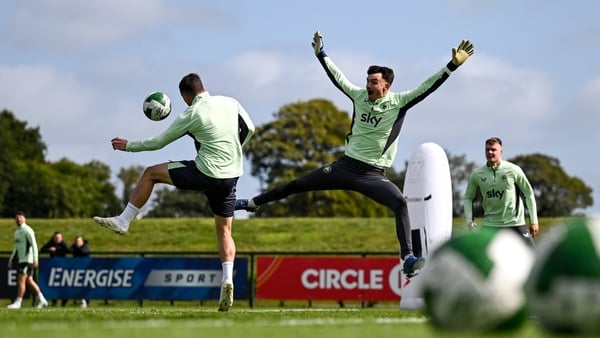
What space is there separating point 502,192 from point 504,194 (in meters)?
0.04

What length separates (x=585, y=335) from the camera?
5746 millimetres

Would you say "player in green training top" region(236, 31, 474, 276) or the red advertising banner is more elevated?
"player in green training top" region(236, 31, 474, 276)

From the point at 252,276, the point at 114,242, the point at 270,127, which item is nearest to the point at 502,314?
the point at 252,276

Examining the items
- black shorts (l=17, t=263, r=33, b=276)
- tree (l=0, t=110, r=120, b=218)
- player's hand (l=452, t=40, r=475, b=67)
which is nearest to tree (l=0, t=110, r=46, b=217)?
→ tree (l=0, t=110, r=120, b=218)

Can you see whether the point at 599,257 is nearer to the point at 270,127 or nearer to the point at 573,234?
the point at 573,234

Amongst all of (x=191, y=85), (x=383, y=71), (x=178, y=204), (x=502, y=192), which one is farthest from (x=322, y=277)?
(x=178, y=204)

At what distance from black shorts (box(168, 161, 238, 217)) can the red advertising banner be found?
16.8 m

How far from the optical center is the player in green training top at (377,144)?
12.4 m

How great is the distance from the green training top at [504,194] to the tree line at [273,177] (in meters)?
65.6

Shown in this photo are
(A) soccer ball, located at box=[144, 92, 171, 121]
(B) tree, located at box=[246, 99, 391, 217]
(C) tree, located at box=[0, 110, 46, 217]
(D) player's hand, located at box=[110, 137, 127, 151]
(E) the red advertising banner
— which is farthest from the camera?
(C) tree, located at box=[0, 110, 46, 217]

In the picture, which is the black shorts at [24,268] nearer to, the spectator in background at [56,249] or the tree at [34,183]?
the spectator in background at [56,249]

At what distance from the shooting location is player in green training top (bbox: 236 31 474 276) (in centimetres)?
1245

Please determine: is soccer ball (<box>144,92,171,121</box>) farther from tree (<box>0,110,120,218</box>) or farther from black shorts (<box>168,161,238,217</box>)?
tree (<box>0,110,120,218</box>)

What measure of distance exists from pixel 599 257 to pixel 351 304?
26.0m
